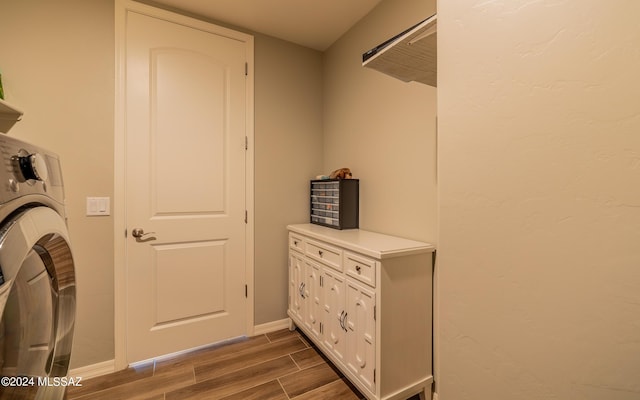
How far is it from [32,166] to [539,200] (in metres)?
1.09

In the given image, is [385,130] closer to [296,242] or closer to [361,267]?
[361,267]

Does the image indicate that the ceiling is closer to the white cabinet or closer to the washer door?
the white cabinet

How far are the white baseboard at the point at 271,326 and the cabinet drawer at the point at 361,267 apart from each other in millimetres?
1133

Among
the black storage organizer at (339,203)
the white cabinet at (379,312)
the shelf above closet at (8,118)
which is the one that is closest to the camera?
the white cabinet at (379,312)

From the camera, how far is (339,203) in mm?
1987

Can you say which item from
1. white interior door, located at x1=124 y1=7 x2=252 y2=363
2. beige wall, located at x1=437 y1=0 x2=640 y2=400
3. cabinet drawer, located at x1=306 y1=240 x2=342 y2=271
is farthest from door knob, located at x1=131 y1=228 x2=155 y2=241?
beige wall, located at x1=437 y1=0 x2=640 y2=400

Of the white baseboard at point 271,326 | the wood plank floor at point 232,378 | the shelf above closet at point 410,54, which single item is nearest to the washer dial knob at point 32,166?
the shelf above closet at point 410,54

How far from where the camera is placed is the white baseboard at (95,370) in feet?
5.50

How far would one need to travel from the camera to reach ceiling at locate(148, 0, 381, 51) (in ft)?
6.23

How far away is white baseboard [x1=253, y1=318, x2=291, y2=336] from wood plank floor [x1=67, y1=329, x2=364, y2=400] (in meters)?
0.18

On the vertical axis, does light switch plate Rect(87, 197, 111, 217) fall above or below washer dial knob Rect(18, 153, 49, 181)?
below

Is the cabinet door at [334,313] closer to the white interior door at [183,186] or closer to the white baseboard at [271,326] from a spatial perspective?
the white baseboard at [271,326]

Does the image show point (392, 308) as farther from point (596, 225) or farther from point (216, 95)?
point (216, 95)

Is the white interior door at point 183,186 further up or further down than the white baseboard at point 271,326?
further up
